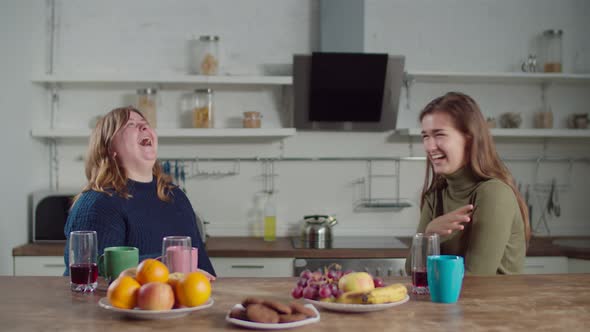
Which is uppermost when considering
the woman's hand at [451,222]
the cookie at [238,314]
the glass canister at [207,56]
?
the glass canister at [207,56]

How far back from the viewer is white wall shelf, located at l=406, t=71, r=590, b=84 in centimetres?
442

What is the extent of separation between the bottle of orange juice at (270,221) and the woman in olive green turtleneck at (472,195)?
2002mm

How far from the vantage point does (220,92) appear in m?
4.61

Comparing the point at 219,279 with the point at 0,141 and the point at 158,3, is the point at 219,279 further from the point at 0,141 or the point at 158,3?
the point at 158,3

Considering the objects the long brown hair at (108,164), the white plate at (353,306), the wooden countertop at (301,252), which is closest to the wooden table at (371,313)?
the white plate at (353,306)

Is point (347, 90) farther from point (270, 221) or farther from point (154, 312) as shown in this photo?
point (154, 312)

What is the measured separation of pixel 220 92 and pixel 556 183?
2.38 m

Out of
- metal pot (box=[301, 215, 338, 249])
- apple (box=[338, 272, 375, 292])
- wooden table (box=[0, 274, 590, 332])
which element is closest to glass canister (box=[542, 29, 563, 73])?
metal pot (box=[301, 215, 338, 249])

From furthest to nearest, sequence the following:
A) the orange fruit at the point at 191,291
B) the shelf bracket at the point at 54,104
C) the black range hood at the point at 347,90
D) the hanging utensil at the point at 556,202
→ the hanging utensil at the point at 556,202
the shelf bracket at the point at 54,104
the black range hood at the point at 347,90
the orange fruit at the point at 191,291

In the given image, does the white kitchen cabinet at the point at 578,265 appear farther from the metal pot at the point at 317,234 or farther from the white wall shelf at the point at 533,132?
the metal pot at the point at 317,234

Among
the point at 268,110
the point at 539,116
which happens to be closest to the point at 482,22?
the point at 539,116

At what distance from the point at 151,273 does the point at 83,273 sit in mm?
373

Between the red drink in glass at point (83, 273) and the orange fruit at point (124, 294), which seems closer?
the orange fruit at point (124, 294)

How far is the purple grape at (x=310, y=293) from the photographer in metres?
1.74
